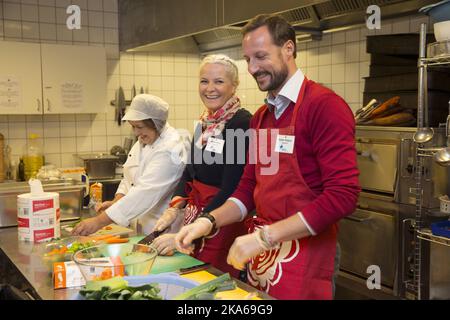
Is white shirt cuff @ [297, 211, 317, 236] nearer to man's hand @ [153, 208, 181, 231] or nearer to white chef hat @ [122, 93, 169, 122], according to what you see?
man's hand @ [153, 208, 181, 231]

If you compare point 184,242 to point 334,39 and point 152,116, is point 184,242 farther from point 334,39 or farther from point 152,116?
point 334,39

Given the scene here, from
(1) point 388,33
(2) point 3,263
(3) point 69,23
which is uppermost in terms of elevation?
(3) point 69,23

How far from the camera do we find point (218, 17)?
2.85m

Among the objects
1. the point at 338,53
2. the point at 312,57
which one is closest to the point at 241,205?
the point at 338,53

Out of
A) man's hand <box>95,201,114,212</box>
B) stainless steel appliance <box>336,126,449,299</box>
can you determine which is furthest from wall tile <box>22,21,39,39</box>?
stainless steel appliance <box>336,126,449,299</box>

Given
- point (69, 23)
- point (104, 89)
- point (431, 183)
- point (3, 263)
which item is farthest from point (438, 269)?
point (69, 23)

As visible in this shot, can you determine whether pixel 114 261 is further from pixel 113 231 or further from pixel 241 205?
pixel 113 231

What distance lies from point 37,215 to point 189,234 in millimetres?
684

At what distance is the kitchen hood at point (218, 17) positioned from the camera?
2578 mm

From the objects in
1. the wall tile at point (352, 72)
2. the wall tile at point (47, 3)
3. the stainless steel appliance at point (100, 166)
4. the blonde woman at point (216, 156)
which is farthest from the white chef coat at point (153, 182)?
the wall tile at point (47, 3)

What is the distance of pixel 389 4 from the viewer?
262 cm

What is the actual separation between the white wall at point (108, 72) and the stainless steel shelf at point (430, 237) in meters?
1.32

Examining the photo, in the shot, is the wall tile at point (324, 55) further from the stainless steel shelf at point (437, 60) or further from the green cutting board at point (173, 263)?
the green cutting board at point (173, 263)
